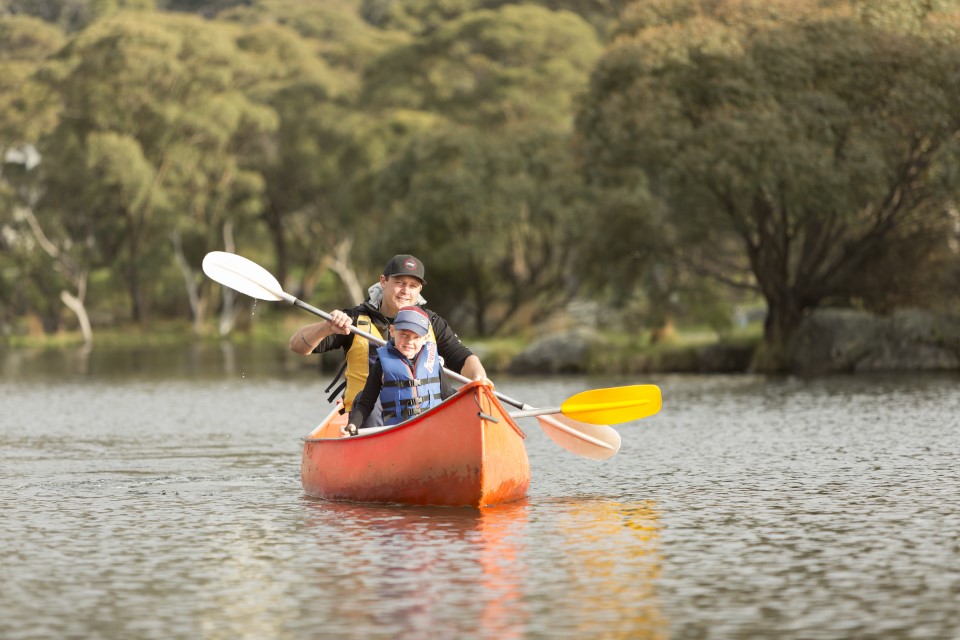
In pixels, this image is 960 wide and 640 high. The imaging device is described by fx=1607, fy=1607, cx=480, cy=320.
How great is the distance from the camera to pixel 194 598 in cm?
1116

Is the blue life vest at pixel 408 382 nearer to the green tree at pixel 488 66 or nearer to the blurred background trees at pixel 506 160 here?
the blurred background trees at pixel 506 160

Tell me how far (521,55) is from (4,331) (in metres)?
28.6

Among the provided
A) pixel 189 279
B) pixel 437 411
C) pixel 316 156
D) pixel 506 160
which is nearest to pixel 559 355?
pixel 506 160

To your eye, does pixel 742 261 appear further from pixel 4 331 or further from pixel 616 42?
pixel 4 331

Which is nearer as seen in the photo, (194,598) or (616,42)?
(194,598)

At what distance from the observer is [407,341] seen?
48.2ft

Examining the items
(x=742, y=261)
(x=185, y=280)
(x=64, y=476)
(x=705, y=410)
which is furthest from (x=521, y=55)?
(x=64, y=476)

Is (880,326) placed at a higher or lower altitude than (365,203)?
lower

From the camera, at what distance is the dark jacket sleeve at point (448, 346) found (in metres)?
15.6

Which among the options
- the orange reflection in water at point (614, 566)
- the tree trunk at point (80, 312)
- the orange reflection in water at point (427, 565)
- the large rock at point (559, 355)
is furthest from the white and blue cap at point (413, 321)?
the tree trunk at point (80, 312)

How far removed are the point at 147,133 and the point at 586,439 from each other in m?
57.6

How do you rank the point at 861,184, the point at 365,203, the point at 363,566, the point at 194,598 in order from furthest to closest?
the point at 365,203
the point at 861,184
the point at 363,566
the point at 194,598

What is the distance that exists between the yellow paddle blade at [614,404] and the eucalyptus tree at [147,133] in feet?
179

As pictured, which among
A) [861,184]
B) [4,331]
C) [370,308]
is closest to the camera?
[370,308]
